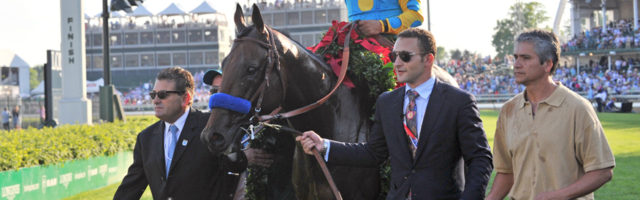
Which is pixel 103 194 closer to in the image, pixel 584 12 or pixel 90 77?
pixel 584 12

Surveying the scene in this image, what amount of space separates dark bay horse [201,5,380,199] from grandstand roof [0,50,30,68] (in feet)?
228

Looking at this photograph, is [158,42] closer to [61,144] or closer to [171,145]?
[61,144]

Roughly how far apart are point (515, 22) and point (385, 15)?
2918 inches

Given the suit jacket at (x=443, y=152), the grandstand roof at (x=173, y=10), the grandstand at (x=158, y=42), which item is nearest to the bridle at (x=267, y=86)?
the suit jacket at (x=443, y=152)

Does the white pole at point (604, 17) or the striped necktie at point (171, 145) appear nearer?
the striped necktie at point (171, 145)

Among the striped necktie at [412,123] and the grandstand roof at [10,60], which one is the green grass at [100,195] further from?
the grandstand roof at [10,60]

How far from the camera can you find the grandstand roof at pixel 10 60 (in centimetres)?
6775

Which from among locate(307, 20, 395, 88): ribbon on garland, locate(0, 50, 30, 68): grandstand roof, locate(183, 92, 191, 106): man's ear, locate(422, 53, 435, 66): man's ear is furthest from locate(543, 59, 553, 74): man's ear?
locate(0, 50, 30, 68): grandstand roof

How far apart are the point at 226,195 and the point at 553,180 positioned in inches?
86.8

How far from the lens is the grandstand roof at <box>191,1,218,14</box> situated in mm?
76938

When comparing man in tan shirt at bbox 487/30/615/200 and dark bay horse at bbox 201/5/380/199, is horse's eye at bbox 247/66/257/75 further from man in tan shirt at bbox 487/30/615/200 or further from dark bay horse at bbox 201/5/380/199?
man in tan shirt at bbox 487/30/615/200

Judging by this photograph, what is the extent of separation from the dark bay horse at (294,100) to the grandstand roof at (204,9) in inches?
2900

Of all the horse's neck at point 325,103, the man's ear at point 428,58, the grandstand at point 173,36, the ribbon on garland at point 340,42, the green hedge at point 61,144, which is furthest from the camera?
the grandstand at point 173,36

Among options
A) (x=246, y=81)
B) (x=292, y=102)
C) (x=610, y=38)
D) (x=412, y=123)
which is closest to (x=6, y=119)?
(x=292, y=102)
